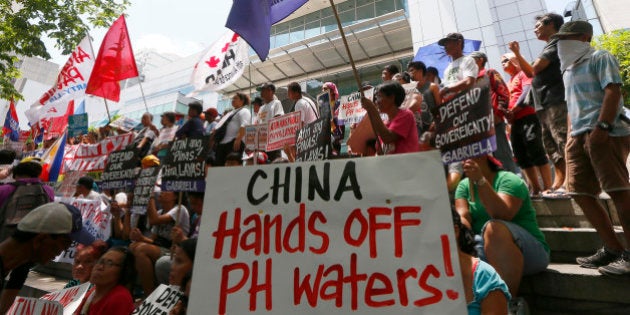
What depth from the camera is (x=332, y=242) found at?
1.32m

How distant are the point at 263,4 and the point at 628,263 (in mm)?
3318

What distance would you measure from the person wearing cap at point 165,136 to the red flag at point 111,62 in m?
1.42

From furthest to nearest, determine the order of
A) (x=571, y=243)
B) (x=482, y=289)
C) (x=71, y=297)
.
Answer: (x=571, y=243)
(x=71, y=297)
(x=482, y=289)

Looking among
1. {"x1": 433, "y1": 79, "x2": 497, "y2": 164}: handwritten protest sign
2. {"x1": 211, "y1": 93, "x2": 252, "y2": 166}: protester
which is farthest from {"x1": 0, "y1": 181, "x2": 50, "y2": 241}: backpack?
{"x1": 433, "y1": 79, "x2": 497, "y2": 164}: handwritten protest sign

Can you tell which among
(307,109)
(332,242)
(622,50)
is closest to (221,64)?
(307,109)

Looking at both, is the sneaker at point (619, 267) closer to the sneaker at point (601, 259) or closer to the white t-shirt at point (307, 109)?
the sneaker at point (601, 259)

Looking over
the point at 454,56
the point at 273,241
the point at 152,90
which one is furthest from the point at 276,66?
the point at 152,90

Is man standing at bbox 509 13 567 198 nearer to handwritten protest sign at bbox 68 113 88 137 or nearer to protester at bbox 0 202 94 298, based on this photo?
protester at bbox 0 202 94 298

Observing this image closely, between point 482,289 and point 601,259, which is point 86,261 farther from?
point 601,259

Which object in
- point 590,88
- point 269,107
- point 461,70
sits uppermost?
point 269,107

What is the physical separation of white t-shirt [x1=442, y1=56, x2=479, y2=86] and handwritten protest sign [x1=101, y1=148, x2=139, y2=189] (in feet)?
15.5

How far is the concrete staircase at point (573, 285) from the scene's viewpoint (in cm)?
220

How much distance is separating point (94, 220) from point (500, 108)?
18.8 ft

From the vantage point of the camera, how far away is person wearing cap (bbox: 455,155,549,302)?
2.16 metres
